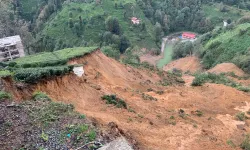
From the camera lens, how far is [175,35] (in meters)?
75.8

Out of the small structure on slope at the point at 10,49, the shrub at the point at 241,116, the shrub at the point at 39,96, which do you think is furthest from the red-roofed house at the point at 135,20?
the shrub at the point at 39,96

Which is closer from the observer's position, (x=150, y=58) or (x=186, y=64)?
(x=186, y=64)

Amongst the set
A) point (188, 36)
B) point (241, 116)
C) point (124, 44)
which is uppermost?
point (241, 116)

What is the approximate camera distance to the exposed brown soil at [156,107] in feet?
57.8

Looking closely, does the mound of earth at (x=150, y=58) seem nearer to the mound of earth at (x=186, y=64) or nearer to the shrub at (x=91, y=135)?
the mound of earth at (x=186, y=64)

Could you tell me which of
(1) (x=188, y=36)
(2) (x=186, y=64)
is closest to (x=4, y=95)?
(2) (x=186, y=64)

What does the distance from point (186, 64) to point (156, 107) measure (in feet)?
105

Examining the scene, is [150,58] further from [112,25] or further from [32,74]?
[32,74]

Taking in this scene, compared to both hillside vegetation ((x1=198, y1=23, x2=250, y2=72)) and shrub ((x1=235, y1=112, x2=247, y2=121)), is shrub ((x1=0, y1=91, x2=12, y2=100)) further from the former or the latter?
hillside vegetation ((x1=198, y1=23, x2=250, y2=72))

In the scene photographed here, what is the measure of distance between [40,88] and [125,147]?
9.04 meters

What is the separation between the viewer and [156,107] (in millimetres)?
23938

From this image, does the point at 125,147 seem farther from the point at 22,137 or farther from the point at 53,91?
the point at 53,91

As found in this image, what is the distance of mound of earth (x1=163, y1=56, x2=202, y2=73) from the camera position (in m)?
51.4

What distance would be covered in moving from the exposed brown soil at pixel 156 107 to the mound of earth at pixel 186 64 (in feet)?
→ 61.3
